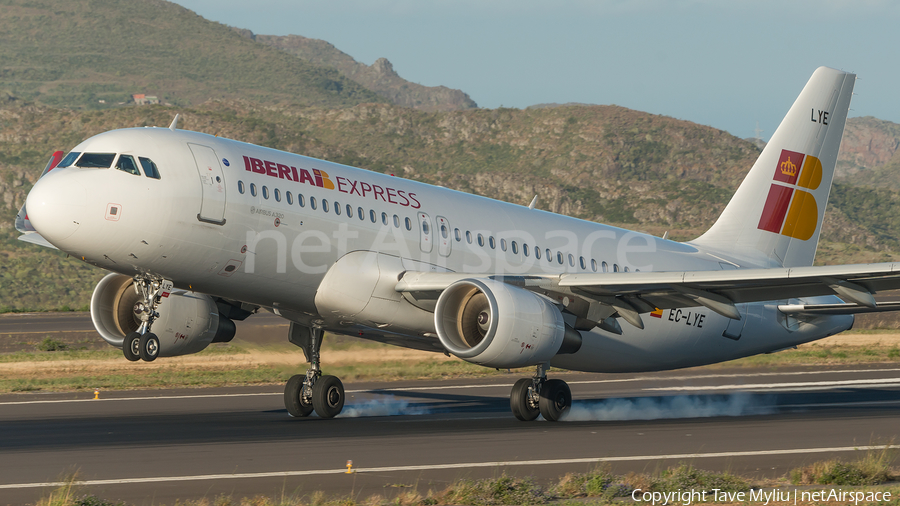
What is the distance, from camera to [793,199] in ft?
108

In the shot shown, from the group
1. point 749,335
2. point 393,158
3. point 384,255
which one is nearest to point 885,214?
point 393,158

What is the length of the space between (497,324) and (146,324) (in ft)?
23.5

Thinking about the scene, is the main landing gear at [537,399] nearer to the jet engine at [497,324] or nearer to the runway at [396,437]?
the runway at [396,437]

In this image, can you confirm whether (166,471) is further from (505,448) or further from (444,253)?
(444,253)

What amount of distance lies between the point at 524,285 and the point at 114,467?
10.3 meters

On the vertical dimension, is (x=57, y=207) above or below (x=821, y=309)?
below

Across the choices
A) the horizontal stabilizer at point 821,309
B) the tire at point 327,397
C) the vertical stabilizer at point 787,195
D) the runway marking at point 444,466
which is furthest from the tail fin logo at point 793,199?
the tire at point 327,397

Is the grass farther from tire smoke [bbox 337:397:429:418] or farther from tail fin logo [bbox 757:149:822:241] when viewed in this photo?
tail fin logo [bbox 757:149:822:241]

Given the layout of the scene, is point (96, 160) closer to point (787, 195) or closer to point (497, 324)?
point (497, 324)

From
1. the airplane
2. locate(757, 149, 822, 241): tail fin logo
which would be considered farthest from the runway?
locate(757, 149, 822, 241): tail fin logo

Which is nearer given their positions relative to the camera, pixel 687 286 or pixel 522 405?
pixel 687 286

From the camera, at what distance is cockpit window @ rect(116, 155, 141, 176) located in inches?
800

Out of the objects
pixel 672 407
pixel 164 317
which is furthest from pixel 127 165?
pixel 672 407

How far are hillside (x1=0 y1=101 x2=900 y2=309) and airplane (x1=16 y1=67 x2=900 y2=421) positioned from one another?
99662 millimetres
